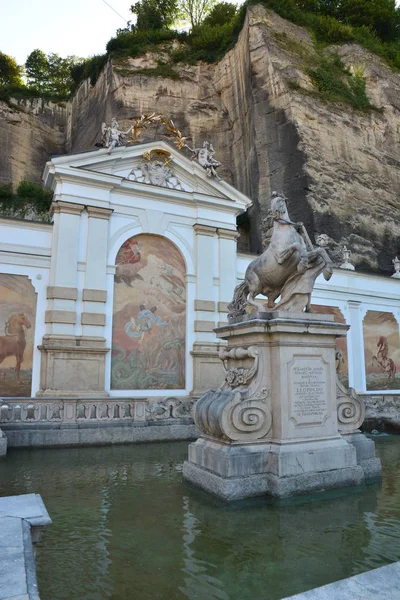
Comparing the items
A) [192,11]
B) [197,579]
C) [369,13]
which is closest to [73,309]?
[197,579]

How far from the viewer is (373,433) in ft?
36.9

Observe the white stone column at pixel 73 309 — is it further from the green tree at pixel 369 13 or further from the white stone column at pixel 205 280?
the green tree at pixel 369 13

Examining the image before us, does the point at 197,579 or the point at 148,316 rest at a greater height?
the point at 148,316

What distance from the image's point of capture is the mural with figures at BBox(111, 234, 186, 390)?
1347 cm

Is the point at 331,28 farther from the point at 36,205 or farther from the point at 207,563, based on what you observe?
the point at 207,563

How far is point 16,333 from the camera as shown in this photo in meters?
12.4

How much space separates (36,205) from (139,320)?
12.6 meters

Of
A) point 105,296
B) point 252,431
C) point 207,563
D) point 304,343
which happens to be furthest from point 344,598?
point 105,296

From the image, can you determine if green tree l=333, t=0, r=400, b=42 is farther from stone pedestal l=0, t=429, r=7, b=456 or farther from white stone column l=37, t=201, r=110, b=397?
stone pedestal l=0, t=429, r=7, b=456

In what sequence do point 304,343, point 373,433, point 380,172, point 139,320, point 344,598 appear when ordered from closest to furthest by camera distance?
point 344,598 < point 304,343 < point 373,433 < point 139,320 < point 380,172

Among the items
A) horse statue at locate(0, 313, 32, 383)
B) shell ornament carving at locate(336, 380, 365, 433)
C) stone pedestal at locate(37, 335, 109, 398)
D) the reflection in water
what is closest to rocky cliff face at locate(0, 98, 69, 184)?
horse statue at locate(0, 313, 32, 383)

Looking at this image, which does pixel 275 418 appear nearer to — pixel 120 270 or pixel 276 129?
pixel 120 270

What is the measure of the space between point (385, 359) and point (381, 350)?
42cm

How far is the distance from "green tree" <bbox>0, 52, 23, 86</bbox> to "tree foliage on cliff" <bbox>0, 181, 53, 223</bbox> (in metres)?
19.3
